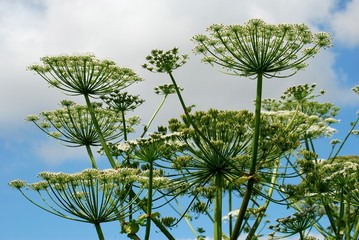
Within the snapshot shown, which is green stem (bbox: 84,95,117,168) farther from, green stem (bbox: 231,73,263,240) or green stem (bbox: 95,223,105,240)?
green stem (bbox: 231,73,263,240)

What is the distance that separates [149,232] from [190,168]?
2.15m

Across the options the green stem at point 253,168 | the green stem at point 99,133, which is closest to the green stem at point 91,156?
the green stem at point 99,133

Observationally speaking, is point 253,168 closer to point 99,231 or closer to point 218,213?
point 218,213

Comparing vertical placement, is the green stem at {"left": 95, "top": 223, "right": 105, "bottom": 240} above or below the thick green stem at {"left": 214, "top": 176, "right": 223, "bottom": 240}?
below

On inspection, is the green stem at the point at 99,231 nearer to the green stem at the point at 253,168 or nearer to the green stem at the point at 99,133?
the green stem at the point at 99,133

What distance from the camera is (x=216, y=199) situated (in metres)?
16.3

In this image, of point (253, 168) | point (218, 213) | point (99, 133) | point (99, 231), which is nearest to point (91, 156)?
point (99, 133)

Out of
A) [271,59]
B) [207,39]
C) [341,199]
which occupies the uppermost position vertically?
[207,39]

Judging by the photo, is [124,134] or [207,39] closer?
[207,39]

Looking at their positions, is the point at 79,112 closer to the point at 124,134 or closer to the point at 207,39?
the point at 124,134

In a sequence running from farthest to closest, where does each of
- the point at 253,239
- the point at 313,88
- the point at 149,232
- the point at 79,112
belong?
the point at 79,112, the point at 313,88, the point at 253,239, the point at 149,232

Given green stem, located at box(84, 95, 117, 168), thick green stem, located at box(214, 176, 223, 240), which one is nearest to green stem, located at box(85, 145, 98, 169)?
green stem, located at box(84, 95, 117, 168)

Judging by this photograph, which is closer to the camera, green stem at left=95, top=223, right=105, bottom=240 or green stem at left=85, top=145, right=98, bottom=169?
green stem at left=95, top=223, right=105, bottom=240

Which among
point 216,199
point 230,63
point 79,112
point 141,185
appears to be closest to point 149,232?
point 141,185
